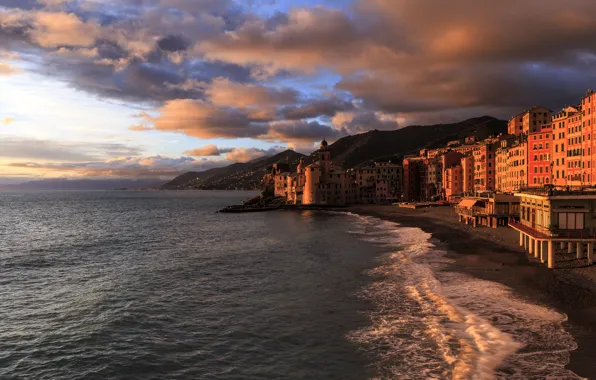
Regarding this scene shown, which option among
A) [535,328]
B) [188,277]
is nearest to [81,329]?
[188,277]

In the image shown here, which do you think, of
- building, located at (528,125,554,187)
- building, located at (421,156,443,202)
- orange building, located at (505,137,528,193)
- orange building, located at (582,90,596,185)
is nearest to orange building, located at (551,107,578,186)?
building, located at (528,125,554,187)

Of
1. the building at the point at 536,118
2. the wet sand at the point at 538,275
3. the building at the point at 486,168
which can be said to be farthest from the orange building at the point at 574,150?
the building at the point at 536,118

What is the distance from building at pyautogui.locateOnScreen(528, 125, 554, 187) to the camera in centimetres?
9225

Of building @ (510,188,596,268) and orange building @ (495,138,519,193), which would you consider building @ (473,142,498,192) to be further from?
building @ (510,188,596,268)

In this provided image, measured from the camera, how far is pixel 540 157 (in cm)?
9444

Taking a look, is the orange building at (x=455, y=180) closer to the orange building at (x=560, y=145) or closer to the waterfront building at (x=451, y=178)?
the waterfront building at (x=451, y=178)

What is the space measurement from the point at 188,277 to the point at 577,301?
34.9 m

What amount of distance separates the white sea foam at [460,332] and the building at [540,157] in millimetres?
65907

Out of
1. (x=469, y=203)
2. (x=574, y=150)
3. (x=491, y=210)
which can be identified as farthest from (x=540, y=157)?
(x=491, y=210)

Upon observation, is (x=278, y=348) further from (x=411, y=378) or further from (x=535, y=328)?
(x=535, y=328)

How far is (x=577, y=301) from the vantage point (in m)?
31.1

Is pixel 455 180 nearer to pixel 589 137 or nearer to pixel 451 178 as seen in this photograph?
pixel 451 178

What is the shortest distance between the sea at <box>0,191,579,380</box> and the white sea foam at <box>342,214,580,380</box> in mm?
102

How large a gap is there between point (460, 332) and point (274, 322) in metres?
11.9
